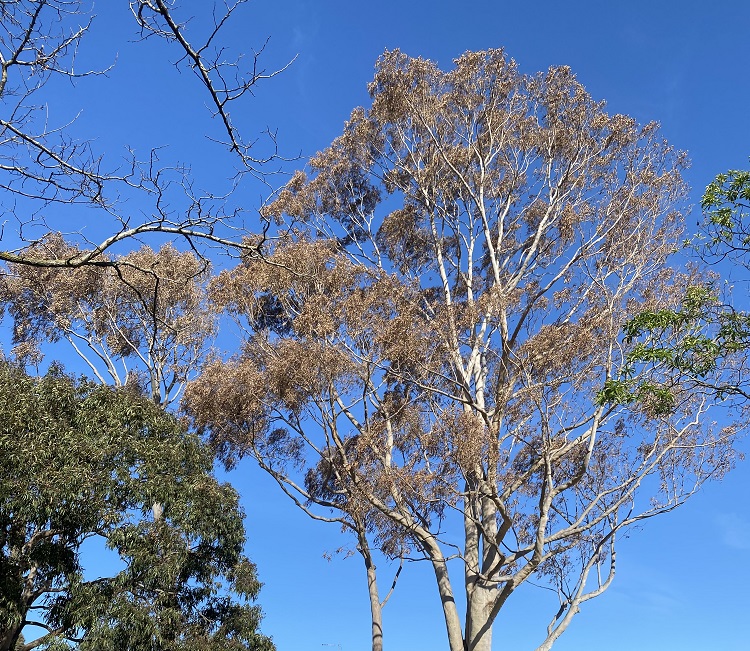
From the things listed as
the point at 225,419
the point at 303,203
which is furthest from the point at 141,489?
the point at 303,203

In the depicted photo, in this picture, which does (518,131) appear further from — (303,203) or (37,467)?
(37,467)

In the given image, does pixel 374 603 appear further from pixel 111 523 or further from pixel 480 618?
pixel 111 523

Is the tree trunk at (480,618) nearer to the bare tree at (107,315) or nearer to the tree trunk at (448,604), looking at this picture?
the tree trunk at (448,604)

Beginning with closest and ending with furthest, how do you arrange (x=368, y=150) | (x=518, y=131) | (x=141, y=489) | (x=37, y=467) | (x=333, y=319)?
(x=37, y=467) < (x=141, y=489) < (x=333, y=319) < (x=518, y=131) < (x=368, y=150)

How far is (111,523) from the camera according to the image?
9.74m

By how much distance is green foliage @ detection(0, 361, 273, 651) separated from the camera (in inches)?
363

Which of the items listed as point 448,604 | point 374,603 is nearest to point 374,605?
point 374,603

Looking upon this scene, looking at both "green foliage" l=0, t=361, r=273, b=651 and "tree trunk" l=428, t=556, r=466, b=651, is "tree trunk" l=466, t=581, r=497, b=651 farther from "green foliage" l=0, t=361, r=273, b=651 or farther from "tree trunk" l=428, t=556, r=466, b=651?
"green foliage" l=0, t=361, r=273, b=651

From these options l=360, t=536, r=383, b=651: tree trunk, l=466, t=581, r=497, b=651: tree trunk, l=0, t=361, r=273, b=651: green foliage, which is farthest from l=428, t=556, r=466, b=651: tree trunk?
Answer: l=0, t=361, r=273, b=651: green foliage

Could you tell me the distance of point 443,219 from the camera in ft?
47.2

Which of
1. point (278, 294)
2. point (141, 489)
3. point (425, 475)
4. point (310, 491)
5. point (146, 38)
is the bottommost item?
point (146, 38)

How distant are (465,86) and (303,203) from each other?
4.18 meters

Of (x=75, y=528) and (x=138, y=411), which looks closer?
(x=75, y=528)

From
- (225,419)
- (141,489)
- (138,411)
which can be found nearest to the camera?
(141,489)
